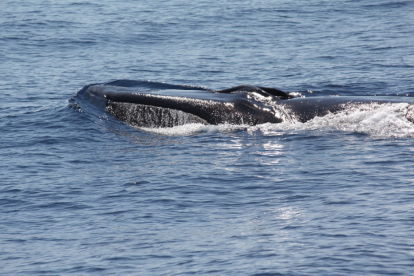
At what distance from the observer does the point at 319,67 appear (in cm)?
2681

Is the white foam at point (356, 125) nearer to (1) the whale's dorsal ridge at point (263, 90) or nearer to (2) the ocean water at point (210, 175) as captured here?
(2) the ocean water at point (210, 175)

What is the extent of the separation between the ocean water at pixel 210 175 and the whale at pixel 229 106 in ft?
1.19

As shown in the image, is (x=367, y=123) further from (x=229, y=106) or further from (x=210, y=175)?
(x=210, y=175)

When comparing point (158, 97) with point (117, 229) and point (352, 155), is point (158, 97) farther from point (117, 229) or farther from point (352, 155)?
point (117, 229)

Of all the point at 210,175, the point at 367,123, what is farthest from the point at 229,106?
the point at 210,175

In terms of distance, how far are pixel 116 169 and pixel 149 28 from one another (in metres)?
24.1

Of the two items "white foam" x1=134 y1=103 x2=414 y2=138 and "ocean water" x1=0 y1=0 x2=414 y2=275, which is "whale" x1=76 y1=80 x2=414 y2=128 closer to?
"white foam" x1=134 y1=103 x2=414 y2=138

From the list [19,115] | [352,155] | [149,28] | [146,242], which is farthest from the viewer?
[149,28]

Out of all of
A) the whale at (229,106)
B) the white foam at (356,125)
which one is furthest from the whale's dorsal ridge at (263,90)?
the white foam at (356,125)

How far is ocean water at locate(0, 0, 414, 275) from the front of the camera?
33.1 ft

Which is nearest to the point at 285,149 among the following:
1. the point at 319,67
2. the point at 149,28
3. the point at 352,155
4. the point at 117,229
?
the point at 352,155

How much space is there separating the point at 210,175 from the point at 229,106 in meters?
4.45

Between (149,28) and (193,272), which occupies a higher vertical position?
(149,28)

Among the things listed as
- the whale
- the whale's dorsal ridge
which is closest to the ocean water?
Result: the whale
